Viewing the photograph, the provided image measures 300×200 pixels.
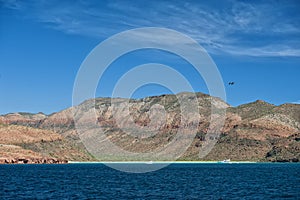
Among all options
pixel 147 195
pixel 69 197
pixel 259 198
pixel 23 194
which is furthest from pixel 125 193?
pixel 259 198

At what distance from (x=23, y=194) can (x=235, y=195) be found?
41775mm

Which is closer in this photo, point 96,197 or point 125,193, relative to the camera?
point 96,197

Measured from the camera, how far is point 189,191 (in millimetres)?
102625

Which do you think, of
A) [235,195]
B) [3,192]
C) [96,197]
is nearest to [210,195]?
[235,195]

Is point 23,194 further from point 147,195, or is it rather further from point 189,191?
point 189,191

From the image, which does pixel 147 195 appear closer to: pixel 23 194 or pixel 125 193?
pixel 125 193

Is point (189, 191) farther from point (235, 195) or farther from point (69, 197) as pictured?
point (69, 197)

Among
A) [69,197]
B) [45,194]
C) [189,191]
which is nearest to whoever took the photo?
[69,197]

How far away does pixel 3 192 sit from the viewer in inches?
3799

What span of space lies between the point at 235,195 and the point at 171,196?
13405 millimetres

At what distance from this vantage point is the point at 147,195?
93000 mm

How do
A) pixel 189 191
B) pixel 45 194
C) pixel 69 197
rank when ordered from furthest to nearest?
pixel 189 191 < pixel 45 194 < pixel 69 197

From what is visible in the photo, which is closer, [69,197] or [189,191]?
[69,197]

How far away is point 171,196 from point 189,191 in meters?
12.5
